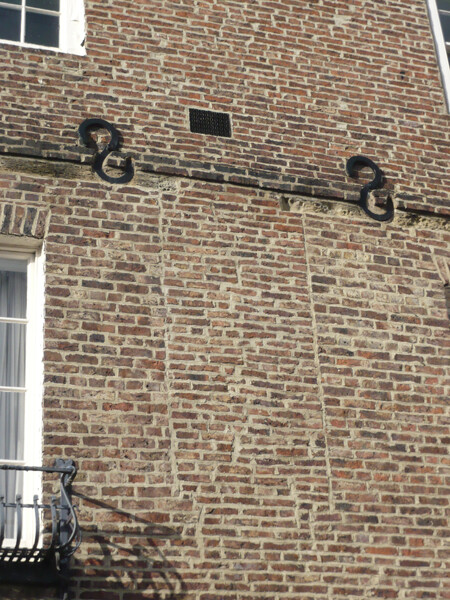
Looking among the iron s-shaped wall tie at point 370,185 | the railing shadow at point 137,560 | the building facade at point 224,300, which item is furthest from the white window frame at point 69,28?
the railing shadow at point 137,560

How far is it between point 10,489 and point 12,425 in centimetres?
45

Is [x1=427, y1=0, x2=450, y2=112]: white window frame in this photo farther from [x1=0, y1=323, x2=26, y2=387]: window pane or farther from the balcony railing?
the balcony railing

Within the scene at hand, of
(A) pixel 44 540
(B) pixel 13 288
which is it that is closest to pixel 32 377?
(B) pixel 13 288

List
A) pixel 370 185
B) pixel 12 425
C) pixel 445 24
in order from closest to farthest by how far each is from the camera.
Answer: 1. pixel 12 425
2. pixel 370 185
3. pixel 445 24

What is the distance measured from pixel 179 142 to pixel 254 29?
145 centimetres

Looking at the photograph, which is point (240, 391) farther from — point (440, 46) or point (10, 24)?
point (440, 46)

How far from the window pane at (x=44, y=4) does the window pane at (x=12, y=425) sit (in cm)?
350

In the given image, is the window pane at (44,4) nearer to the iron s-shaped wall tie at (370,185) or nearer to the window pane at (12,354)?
the iron s-shaped wall tie at (370,185)

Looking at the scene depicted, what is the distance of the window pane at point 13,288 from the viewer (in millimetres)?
7305

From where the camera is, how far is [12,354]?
7.14 metres

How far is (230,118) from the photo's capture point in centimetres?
838

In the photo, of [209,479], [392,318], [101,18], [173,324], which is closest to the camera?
[209,479]

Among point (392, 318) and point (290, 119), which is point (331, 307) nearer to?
point (392, 318)

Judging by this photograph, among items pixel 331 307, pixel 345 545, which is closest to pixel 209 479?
pixel 345 545
